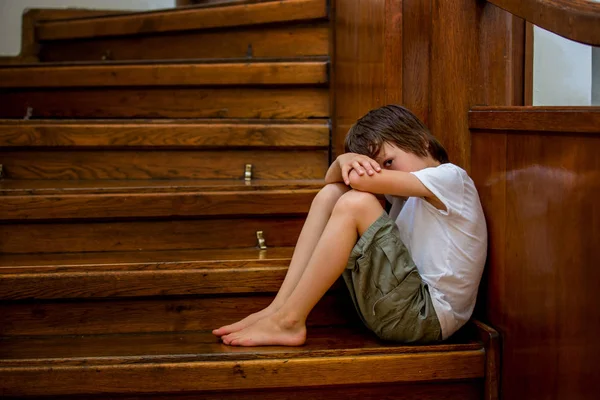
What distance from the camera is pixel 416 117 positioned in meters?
1.72

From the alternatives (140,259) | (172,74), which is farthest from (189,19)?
(140,259)

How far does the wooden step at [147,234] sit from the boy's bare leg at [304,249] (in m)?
0.32

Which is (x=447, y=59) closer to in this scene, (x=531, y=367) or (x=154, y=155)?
(x=531, y=367)

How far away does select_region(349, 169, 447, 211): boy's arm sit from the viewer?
1.58 meters

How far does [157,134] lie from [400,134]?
3.18 feet

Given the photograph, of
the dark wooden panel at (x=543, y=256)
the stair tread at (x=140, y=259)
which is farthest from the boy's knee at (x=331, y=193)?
the dark wooden panel at (x=543, y=256)

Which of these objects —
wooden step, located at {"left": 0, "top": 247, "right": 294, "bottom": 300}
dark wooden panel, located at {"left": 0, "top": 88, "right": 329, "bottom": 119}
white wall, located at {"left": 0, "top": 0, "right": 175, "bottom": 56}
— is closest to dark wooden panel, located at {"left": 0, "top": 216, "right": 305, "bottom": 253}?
wooden step, located at {"left": 0, "top": 247, "right": 294, "bottom": 300}

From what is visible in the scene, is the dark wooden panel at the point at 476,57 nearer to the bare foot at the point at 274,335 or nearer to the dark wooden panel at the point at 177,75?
the bare foot at the point at 274,335

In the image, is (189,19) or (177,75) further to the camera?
(189,19)

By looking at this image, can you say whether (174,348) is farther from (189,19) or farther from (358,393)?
(189,19)

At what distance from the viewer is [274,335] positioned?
1645 mm

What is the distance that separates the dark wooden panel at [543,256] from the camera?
1254 mm

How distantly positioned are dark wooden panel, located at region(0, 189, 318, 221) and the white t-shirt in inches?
20.1

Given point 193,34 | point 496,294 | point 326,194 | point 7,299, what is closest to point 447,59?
point 326,194
